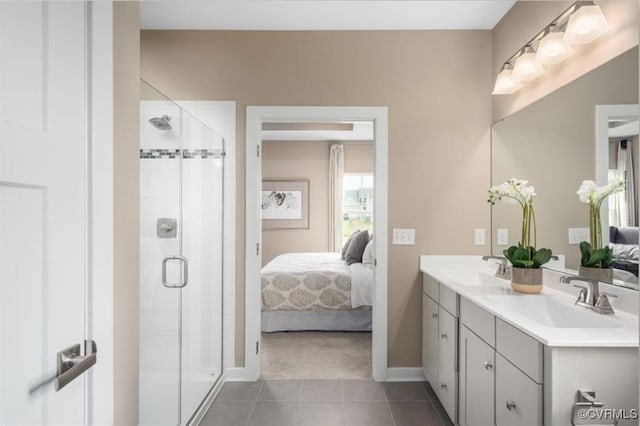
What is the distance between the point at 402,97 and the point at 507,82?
74cm

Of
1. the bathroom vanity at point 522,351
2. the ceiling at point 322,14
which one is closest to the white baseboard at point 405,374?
the bathroom vanity at point 522,351

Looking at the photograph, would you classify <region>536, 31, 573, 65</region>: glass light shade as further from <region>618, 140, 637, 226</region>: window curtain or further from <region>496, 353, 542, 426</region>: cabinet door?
<region>496, 353, 542, 426</region>: cabinet door

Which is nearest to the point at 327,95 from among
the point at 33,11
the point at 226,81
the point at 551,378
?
→ the point at 226,81

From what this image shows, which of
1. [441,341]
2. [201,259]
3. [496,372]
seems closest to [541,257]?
[496,372]

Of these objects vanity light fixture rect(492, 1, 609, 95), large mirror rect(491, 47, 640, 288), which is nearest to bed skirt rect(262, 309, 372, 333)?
large mirror rect(491, 47, 640, 288)

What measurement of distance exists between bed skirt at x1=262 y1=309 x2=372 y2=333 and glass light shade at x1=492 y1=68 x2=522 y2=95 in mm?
2488

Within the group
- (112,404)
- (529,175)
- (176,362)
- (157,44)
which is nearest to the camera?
(112,404)

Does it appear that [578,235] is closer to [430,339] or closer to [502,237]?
[502,237]

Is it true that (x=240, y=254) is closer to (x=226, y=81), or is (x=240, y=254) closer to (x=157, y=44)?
(x=226, y=81)

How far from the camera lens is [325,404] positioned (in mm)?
2299

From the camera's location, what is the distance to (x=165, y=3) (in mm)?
2320

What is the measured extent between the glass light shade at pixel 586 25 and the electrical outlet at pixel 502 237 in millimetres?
1304

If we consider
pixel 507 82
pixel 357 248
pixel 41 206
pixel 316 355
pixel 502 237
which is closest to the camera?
pixel 41 206

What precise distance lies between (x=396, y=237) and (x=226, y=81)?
6.12ft
